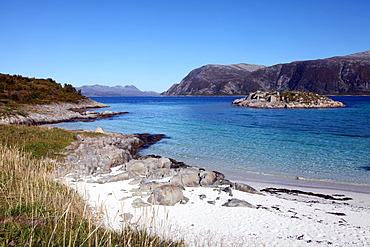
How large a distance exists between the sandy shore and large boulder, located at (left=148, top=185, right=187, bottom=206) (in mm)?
245

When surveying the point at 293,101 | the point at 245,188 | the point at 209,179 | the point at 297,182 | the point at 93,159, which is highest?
the point at 293,101

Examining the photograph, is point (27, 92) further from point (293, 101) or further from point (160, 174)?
point (293, 101)

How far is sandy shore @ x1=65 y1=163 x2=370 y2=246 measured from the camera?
8117 millimetres

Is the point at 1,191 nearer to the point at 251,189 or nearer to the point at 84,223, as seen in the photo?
the point at 84,223

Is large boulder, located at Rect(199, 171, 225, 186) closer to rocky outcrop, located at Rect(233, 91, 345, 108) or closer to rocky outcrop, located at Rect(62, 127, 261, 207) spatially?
rocky outcrop, located at Rect(62, 127, 261, 207)

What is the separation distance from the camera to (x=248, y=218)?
9.80 m

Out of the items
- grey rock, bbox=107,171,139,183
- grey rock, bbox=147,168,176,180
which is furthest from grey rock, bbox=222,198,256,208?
grey rock, bbox=107,171,139,183

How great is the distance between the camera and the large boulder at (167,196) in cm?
1068

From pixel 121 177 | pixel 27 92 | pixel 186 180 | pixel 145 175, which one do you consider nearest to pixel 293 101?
pixel 27 92

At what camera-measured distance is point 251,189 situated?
13531mm

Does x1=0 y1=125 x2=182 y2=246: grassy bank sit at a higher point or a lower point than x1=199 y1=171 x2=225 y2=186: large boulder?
higher

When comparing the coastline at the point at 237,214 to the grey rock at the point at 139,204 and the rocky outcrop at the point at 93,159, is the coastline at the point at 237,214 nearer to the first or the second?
the grey rock at the point at 139,204

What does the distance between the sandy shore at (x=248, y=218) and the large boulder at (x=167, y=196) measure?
0.80 ft

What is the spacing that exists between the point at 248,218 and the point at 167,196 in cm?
349
